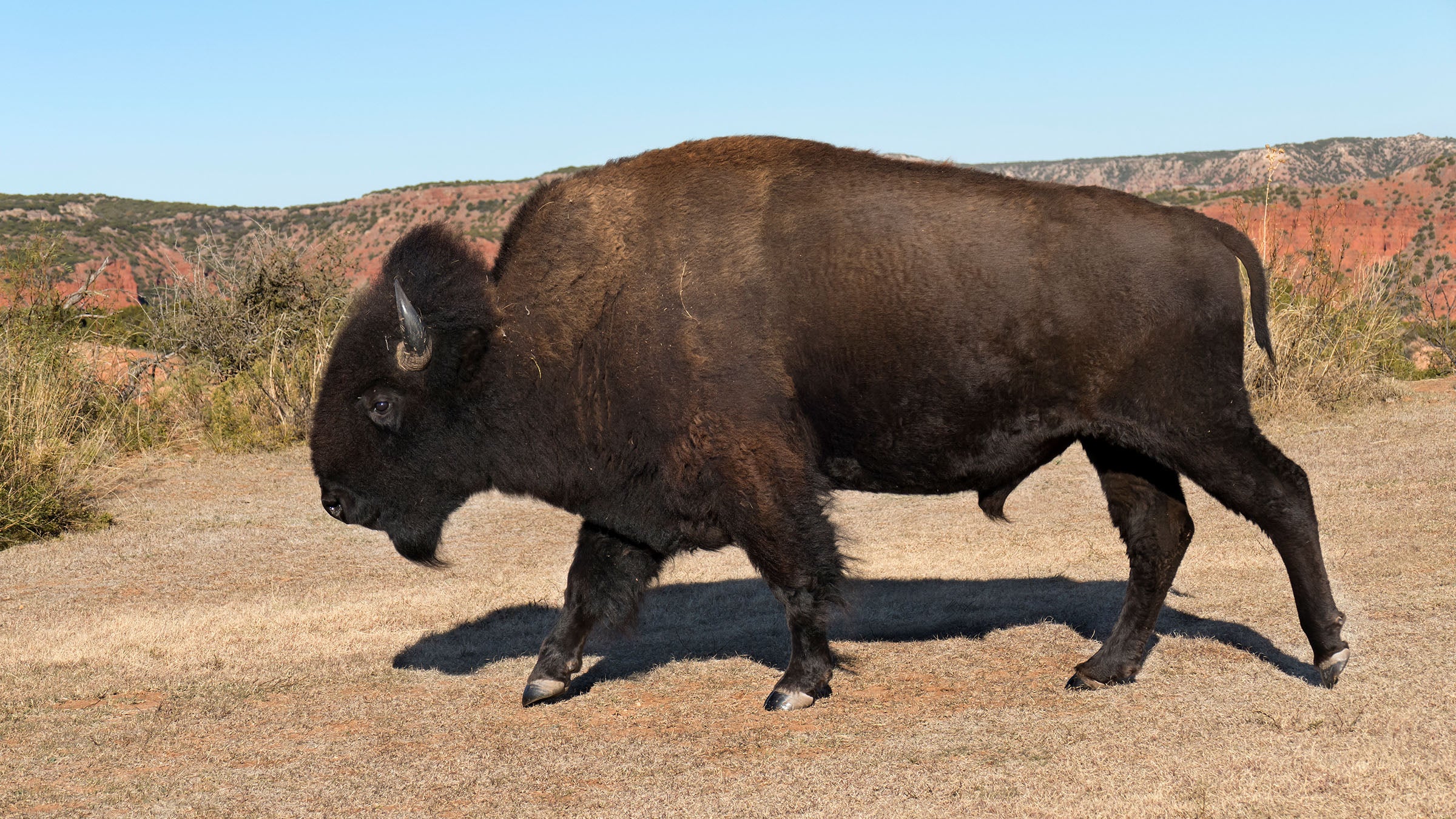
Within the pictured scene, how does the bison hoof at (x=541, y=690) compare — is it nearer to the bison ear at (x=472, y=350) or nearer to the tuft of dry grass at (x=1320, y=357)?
the bison ear at (x=472, y=350)

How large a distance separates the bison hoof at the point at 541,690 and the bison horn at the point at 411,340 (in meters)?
1.62

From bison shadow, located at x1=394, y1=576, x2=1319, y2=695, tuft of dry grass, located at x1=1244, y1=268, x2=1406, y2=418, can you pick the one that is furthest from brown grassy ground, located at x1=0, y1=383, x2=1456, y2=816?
tuft of dry grass, located at x1=1244, y1=268, x2=1406, y2=418

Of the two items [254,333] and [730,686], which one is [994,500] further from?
[254,333]

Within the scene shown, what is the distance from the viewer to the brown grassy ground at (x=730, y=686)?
4.10 meters

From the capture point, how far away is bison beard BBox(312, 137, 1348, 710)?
15.8ft

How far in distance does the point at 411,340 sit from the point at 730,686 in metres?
2.28

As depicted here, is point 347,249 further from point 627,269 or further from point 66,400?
point 627,269

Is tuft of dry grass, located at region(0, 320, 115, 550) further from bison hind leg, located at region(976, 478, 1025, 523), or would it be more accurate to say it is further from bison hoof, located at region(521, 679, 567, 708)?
bison hind leg, located at region(976, 478, 1025, 523)

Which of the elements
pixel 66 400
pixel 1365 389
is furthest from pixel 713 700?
pixel 1365 389

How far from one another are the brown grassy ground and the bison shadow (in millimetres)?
31

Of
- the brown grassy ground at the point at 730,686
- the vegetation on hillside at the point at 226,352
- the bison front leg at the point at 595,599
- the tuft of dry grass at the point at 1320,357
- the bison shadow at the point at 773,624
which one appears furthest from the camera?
the tuft of dry grass at the point at 1320,357

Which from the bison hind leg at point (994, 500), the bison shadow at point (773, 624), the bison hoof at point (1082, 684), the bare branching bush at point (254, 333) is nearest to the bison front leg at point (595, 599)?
the bison shadow at point (773, 624)

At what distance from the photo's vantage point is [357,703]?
554 cm

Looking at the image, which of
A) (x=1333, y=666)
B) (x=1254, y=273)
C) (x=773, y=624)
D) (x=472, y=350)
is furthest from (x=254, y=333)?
(x=1333, y=666)
